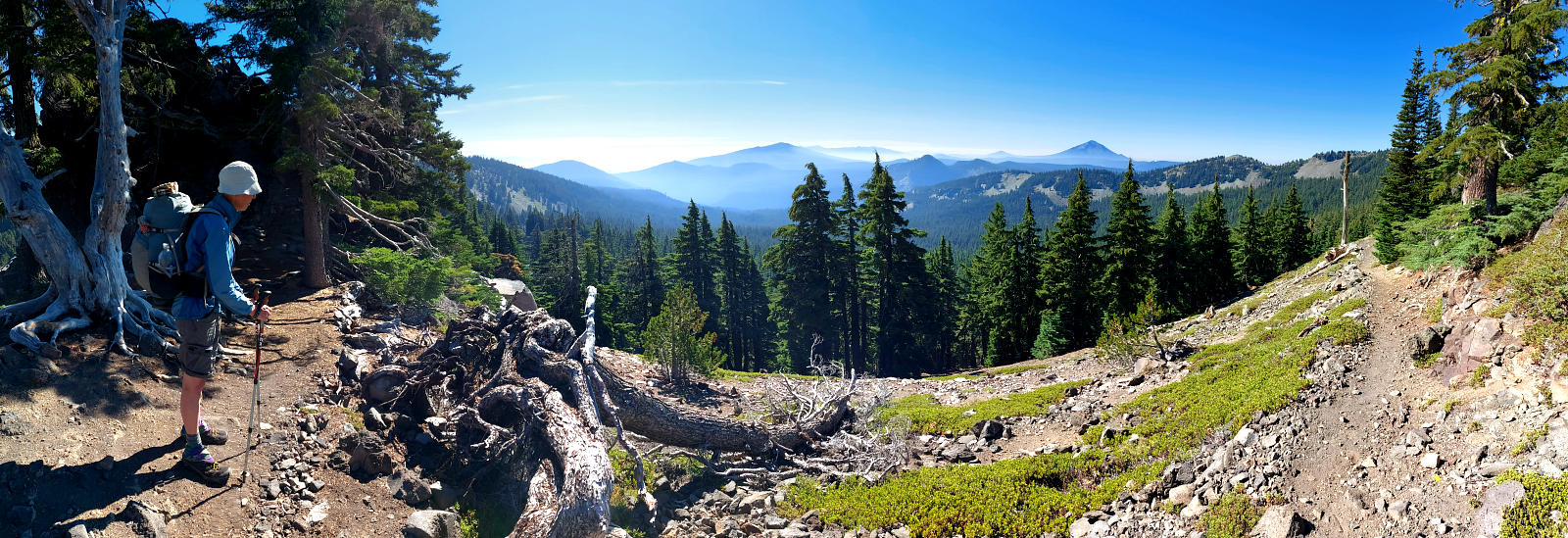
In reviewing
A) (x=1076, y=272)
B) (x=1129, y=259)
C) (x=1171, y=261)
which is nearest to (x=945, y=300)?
(x=1076, y=272)

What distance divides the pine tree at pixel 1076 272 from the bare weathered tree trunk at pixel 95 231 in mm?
31327

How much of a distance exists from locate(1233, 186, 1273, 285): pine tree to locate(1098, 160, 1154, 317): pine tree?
18444 millimetres

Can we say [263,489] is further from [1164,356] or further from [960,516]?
[1164,356]

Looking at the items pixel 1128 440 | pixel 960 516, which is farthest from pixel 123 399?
pixel 1128 440

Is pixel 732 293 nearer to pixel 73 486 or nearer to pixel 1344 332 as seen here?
pixel 1344 332

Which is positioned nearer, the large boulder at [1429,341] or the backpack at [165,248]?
the backpack at [165,248]

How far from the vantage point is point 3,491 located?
4.65m

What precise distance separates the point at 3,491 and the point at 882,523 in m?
8.16

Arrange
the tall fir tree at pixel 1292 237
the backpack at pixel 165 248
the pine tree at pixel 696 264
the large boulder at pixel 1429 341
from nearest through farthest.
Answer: the backpack at pixel 165 248
the large boulder at pixel 1429 341
the pine tree at pixel 696 264
the tall fir tree at pixel 1292 237

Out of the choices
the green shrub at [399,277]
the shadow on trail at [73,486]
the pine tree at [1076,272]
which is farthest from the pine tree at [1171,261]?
the shadow on trail at [73,486]

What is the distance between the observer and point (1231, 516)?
6.44m

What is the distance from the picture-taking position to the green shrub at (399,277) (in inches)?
504

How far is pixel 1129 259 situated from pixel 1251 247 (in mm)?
20264

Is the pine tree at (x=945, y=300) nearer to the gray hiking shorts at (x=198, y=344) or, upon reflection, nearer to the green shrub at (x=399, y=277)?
the green shrub at (x=399, y=277)
